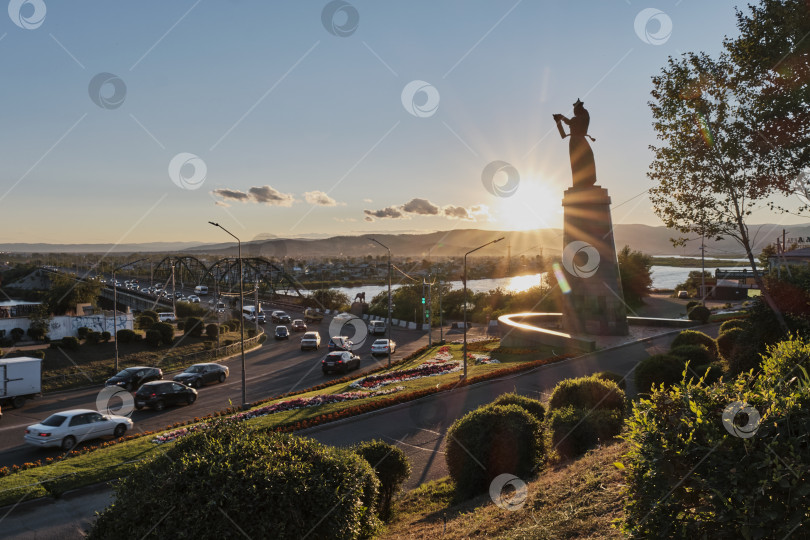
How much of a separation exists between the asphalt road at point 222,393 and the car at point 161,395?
1.17ft

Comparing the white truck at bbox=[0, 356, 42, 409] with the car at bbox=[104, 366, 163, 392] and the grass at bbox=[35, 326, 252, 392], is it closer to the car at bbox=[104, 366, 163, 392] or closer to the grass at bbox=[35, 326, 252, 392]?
the car at bbox=[104, 366, 163, 392]

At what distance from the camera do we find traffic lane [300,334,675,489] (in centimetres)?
1580

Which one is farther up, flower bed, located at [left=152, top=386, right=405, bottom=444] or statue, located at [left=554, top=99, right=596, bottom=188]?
statue, located at [left=554, top=99, right=596, bottom=188]

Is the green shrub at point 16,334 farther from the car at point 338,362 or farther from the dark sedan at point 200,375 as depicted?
the car at point 338,362

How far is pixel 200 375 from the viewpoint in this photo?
1288 inches

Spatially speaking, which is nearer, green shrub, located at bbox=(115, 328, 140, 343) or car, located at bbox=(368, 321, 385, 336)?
green shrub, located at bbox=(115, 328, 140, 343)

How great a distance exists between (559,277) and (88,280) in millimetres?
53183

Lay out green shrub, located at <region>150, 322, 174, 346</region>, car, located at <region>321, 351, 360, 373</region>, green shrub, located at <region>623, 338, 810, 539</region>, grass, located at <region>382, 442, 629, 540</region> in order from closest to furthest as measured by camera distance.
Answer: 1. green shrub, located at <region>623, 338, 810, 539</region>
2. grass, located at <region>382, 442, 629, 540</region>
3. car, located at <region>321, 351, 360, 373</region>
4. green shrub, located at <region>150, 322, 174, 346</region>

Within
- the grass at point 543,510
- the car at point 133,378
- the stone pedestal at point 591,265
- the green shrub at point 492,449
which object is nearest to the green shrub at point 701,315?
the stone pedestal at point 591,265

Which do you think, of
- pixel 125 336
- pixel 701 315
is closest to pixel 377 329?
pixel 125 336

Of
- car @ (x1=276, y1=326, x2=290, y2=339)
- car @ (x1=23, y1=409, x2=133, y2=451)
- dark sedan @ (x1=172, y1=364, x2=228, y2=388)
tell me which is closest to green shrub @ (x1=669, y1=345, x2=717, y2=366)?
car @ (x1=23, y1=409, x2=133, y2=451)

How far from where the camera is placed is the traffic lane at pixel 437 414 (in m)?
15.8

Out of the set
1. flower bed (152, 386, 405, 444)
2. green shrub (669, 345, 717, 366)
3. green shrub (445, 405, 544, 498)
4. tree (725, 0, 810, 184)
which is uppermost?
tree (725, 0, 810, 184)

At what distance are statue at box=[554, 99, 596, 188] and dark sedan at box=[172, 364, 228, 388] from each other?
81.5ft
